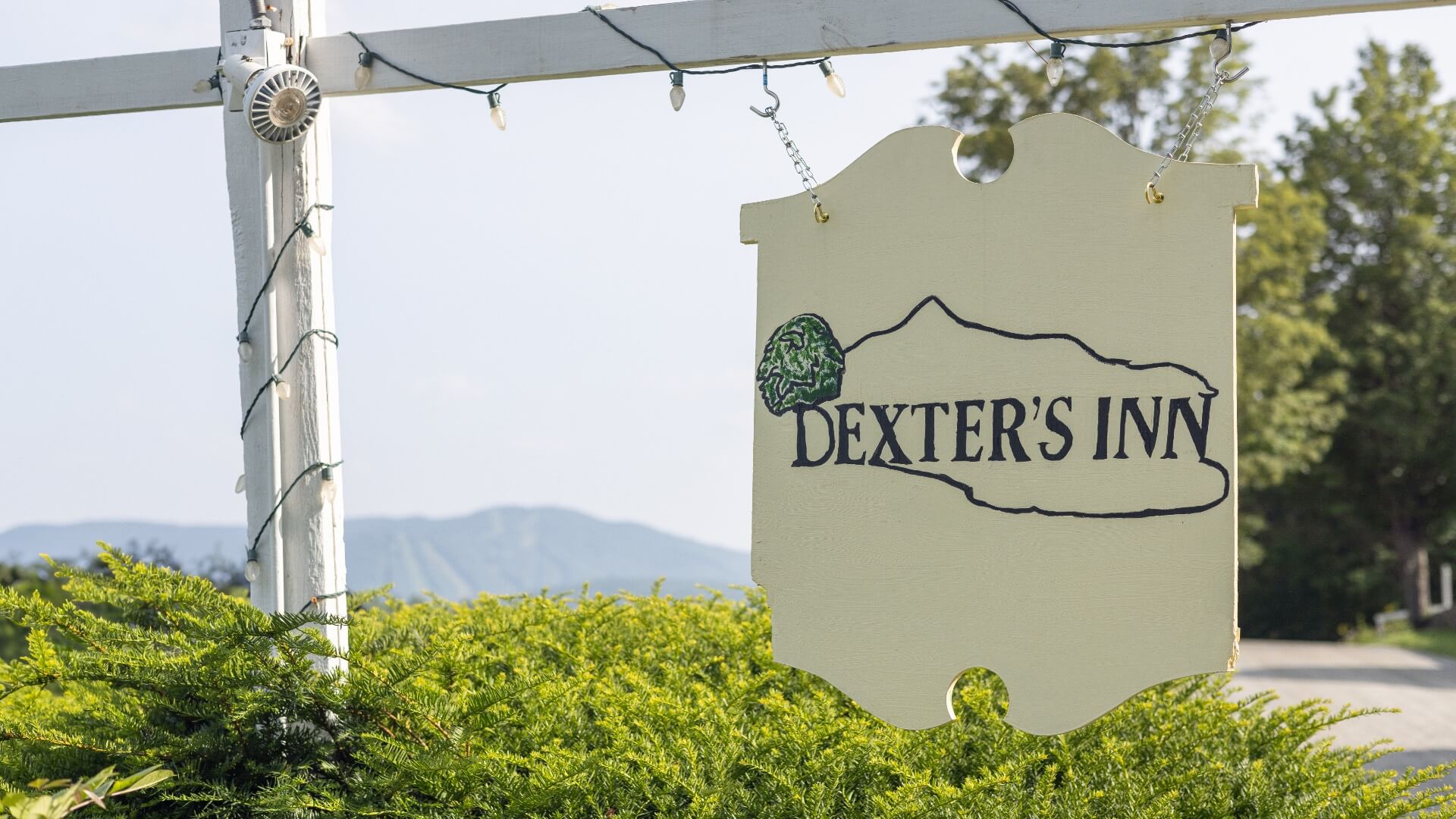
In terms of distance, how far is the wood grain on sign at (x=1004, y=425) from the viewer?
2.25m

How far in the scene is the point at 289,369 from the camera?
309cm

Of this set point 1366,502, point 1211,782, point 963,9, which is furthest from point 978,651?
point 1366,502

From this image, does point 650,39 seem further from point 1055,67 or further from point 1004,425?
point 1004,425

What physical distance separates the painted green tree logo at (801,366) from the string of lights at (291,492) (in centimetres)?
123

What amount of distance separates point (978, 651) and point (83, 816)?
2010 mm

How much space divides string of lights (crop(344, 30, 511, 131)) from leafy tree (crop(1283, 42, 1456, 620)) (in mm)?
18123

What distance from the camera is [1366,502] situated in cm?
1989

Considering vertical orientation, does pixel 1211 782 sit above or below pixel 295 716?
below

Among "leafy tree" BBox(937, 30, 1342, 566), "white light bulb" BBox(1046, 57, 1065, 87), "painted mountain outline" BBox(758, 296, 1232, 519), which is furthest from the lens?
"leafy tree" BBox(937, 30, 1342, 566)

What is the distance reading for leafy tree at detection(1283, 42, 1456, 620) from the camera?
18422 millimetres

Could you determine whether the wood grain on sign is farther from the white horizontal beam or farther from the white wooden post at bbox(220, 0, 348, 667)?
the white wooden post at bbox(220, 0, 348, 667)

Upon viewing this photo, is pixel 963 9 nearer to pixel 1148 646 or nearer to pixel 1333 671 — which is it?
pixel 1148 646

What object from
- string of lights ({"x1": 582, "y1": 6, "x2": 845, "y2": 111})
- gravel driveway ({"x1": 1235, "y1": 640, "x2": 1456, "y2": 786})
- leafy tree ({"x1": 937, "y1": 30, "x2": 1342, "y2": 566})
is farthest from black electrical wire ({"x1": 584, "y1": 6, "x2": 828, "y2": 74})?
leafy tree ({"x1": 937, "y1": 30, "x2": 1342, "y2": 566})

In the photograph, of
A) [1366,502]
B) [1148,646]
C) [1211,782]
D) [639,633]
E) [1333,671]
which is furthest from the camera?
[1366,502]
